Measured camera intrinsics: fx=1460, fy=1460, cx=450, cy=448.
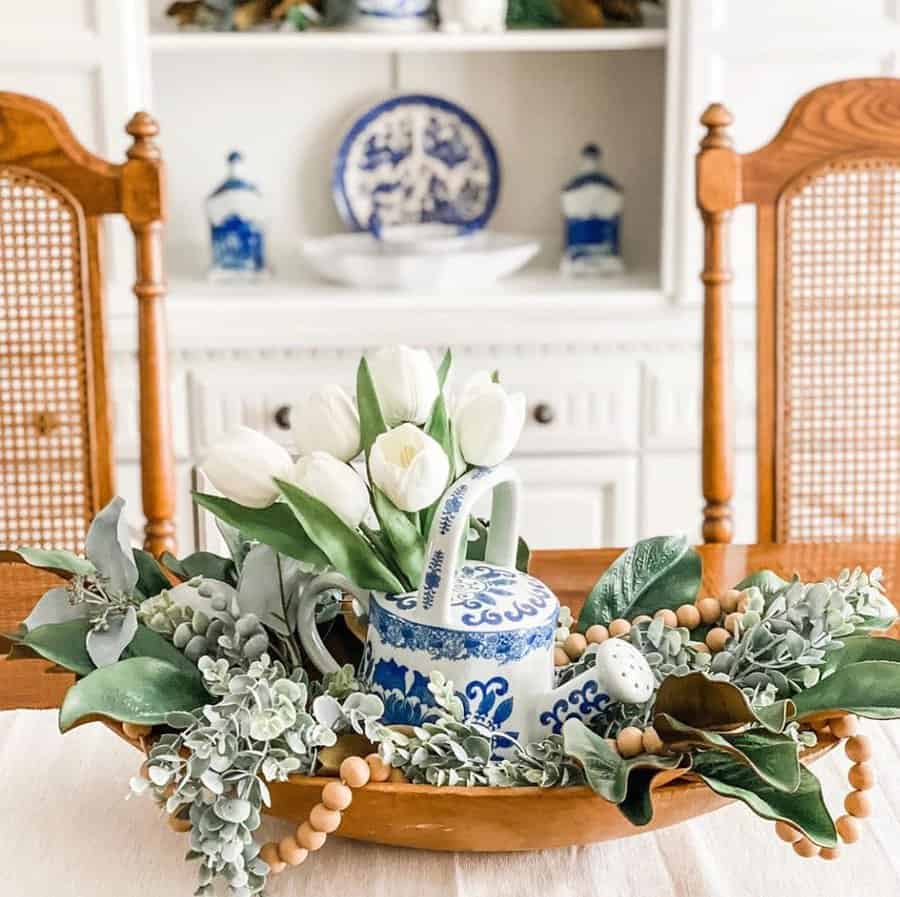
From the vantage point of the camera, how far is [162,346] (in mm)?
1560

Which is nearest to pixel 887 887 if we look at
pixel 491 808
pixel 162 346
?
pixel 491 808

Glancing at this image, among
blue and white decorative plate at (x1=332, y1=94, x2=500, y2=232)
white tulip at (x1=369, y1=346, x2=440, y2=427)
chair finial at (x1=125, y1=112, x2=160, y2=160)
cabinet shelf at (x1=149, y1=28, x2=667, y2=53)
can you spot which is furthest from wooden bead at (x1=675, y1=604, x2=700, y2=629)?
blue and white decorative plate at (x1=332, y1=94, x2=500, y2=232)

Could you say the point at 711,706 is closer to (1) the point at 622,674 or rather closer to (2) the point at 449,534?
(1) the point at 622,674

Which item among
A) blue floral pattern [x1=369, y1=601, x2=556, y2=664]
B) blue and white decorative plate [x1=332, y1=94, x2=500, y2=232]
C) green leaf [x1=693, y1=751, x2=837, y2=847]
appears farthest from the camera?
blue and white decorative plate [x1=332, y1=94, x2=500, y2=232]

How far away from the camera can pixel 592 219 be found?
2510 millimetres

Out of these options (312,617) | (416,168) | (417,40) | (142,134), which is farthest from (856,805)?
(416,168)

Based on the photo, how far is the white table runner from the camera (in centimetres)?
80

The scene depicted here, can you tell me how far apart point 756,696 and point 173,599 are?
0.34 m

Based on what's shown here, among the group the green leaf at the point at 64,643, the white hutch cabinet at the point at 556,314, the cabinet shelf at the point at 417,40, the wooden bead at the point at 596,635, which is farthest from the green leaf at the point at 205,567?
the cabinet shelf at the point at 417,40

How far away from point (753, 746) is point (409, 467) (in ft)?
0.75

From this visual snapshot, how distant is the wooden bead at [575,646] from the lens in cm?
94

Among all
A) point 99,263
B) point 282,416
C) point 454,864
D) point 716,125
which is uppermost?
point 716,125

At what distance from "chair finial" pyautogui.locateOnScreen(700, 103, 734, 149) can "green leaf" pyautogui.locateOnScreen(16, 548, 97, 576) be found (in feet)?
2.89

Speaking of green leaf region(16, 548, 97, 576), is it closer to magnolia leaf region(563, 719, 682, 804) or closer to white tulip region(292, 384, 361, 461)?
white tulip region(292, 384, 361, 461)
